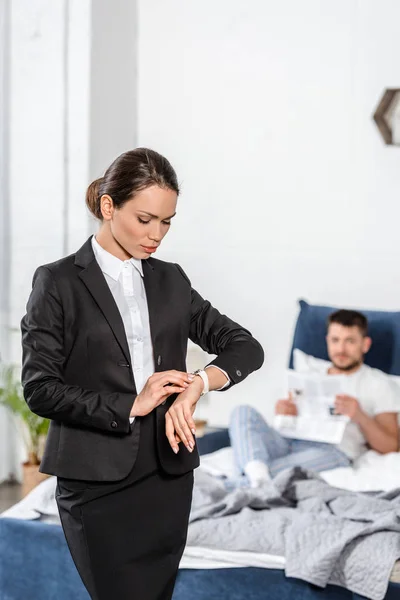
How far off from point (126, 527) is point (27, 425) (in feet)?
8.51

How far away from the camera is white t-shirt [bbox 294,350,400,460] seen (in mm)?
3443

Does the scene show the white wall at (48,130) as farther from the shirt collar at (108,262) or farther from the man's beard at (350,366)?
the shirt collar at (108,262)

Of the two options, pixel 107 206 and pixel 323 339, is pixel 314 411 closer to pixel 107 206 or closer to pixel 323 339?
pixel 323 339

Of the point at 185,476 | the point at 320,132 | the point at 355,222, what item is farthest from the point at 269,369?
the point at 185,476

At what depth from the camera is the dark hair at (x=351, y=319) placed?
356 centimetres

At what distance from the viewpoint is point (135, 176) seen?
149cm

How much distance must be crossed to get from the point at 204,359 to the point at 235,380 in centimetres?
257

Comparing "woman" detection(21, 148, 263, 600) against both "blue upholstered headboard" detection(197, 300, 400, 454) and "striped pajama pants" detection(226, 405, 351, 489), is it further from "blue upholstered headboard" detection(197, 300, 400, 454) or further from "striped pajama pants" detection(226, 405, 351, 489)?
"blue upholstered headboard" detection(197, 300, 400, 454)

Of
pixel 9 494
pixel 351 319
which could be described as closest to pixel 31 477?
pixel 9 494

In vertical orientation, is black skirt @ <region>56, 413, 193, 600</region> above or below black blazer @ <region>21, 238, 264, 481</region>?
below

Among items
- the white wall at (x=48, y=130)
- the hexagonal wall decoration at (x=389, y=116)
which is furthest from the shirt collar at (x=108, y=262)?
the hexagonal wall decoration at (x=389, y=116)

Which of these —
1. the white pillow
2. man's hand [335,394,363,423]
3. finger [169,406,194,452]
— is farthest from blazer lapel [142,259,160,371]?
the white pillow

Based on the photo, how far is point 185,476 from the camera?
5.32 ft

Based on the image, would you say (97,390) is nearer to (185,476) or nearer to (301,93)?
(185,476)
